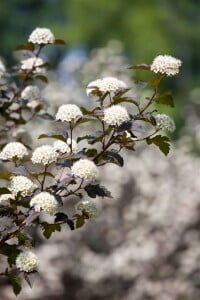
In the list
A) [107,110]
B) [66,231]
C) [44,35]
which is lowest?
[107,110]

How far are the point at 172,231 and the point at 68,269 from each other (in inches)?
32.1

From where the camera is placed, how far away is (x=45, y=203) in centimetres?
175

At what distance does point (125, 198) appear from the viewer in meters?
5.80

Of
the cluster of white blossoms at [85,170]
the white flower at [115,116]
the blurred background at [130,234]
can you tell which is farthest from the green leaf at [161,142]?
the blurred background at [130,234]

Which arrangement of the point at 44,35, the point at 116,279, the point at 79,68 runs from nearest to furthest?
the point at 44,35, the point at 116,279, the point at 79,68

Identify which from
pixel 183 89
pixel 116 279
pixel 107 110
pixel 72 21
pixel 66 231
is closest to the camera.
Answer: pixel 107 110

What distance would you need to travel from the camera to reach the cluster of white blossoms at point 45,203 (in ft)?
5.74

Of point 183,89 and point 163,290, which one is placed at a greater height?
point 183,89

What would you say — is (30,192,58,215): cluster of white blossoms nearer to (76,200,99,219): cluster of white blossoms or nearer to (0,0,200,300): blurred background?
(76,200,99,219): cluster of white blossoms

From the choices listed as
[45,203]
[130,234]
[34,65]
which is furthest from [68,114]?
[130,234]

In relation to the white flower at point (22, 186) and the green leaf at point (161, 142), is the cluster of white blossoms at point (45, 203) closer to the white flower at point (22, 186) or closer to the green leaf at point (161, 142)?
the white flower at point (22, 186)

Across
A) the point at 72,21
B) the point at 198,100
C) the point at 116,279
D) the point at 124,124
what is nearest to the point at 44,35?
the point at 124,124

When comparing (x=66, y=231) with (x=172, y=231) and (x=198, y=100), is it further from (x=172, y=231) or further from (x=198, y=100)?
(x=198, y=100)

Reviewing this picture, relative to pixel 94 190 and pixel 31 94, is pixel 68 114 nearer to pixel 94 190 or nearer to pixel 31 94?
pixel 94 190
